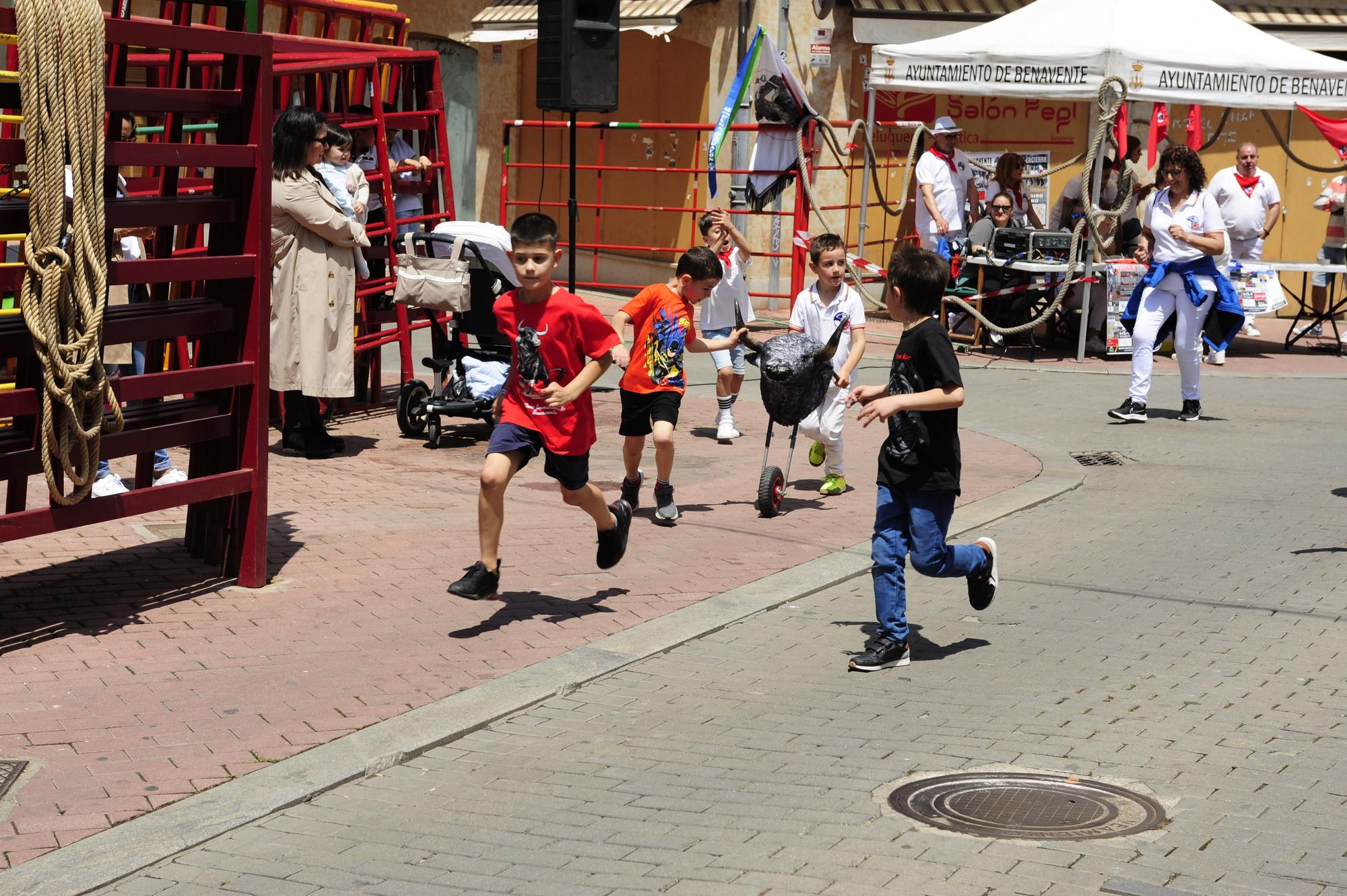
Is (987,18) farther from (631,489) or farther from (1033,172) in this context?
(631,489)

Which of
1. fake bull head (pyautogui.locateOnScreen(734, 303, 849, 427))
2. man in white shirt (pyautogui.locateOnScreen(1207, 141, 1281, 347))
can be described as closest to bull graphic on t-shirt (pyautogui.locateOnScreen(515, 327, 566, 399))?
fake bull head (pyautogui.locateOnScreen(734, 303, 849, 427))

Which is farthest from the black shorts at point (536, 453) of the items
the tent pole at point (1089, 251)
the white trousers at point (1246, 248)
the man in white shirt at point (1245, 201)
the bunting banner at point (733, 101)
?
the white trousers at point (1246, 248)

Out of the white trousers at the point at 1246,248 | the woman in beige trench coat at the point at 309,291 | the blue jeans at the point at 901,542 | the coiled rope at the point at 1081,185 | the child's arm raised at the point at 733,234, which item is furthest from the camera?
the white trousers at the point at 1246,248

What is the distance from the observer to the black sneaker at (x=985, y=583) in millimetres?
6859

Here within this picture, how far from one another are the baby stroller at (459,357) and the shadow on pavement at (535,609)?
3.56 meters

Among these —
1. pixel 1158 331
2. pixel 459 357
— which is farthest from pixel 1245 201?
pixel 459 357

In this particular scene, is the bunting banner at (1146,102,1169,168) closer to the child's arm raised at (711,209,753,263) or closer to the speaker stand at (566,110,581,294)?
the child's arm raised at (711,209,753,263)

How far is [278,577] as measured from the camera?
301 inches

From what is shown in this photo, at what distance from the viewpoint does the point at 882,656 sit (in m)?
6.48

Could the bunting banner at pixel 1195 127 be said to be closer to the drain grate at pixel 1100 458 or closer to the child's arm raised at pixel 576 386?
the drain grate at pixel 1100 458

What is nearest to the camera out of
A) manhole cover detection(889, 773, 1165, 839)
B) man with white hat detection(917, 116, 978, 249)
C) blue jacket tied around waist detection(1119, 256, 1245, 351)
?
manhole cover detection(889, 773, 1165, 839)

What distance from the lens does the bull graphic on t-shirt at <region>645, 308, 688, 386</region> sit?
8844 mm

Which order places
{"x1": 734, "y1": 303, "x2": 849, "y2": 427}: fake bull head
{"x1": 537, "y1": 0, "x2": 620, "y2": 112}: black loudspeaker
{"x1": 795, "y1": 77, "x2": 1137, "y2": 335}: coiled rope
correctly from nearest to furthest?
{"x1": 734, "y1": 303, "x2": 849, "y2": 427}: fake bull head → {"x1": 537, "y1": 0, "x2": 620, "y2": 112}: black loudspeaker → {"x1": 795, "y1": 77, "x2": 1137, "y2": 335}: coiled rope

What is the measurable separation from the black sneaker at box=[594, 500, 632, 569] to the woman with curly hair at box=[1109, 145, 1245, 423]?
6247 mm
